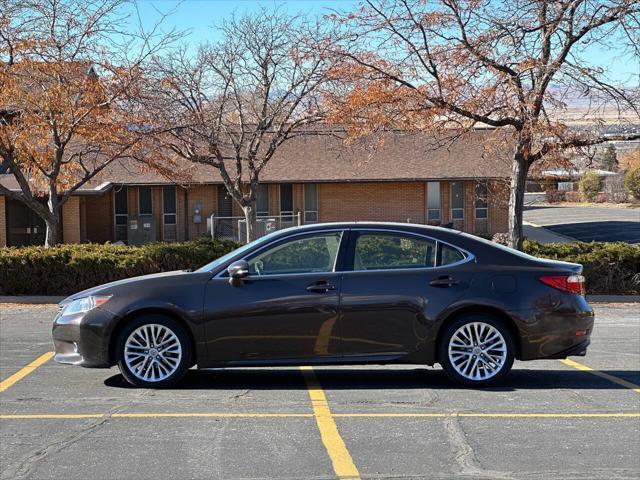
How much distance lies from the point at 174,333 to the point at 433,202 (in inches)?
1052

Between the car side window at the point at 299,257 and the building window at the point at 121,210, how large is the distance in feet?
87.2

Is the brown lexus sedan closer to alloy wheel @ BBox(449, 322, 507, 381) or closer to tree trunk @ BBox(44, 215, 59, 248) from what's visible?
alloy wheel @ BBox(449, 322, 507, 381)

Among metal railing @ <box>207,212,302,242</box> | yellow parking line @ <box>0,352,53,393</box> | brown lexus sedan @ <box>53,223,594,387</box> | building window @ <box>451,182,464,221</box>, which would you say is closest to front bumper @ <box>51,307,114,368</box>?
brown lexus sedan @ <box>53,223,594,387</box>

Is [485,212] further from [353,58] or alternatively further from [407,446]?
[407,446]

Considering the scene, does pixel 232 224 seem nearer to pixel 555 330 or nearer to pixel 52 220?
pixel 52 220

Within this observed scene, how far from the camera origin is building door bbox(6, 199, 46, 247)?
96.4 ft

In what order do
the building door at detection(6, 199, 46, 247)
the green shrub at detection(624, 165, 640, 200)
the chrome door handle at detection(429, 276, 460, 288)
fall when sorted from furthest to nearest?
the green shrub at detection(624, 165, 640, 200) < the building door at detection(6, 199, 46, 247) < the chrome door handle at detection(429, 276, 460, 288)

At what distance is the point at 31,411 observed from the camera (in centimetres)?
669

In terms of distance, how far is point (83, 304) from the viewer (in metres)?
7.49

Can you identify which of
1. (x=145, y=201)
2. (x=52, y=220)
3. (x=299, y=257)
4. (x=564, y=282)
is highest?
(x=145, y=201)

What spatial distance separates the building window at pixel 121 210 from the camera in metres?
33.0

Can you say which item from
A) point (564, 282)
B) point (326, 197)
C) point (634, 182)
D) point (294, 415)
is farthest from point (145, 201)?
point (634, 182)

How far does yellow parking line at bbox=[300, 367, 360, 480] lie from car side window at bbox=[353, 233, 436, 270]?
1247mm

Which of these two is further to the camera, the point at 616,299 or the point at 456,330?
the point at 616,299
